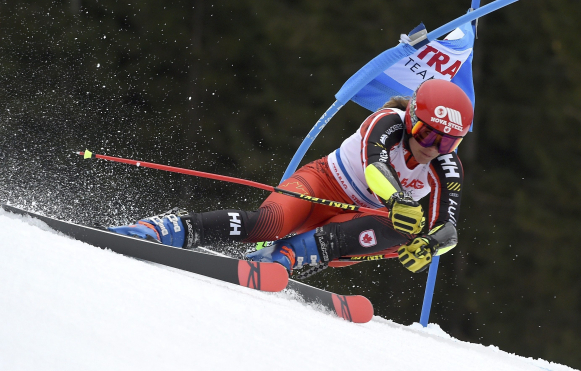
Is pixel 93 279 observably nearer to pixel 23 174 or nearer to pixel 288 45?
pixel 23 174

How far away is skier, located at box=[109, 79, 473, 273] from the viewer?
239 centimetres

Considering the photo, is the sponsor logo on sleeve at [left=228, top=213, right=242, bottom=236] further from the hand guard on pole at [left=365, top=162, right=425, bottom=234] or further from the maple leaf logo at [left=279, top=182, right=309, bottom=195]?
the hand guard on pole at [left=365, top=162, right=425, bottom=234]

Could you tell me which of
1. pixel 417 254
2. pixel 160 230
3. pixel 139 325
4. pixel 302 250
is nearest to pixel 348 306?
pixel 417 254

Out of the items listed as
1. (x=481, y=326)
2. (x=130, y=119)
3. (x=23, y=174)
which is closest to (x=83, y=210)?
(x=23, y=174)

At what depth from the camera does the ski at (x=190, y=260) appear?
215 cm

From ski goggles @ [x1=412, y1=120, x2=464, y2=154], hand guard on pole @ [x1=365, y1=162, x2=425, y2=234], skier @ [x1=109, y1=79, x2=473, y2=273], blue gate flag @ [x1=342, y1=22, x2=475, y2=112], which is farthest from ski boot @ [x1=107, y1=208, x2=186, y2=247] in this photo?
blue gate flag @ [x1=342, y1=22, x2=475, y2=112]

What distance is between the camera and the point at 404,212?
7.59 feet

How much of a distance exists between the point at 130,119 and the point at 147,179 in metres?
1.22

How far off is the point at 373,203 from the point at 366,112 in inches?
185

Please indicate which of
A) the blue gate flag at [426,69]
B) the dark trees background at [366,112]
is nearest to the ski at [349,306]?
the blue gate flag at [426,69]

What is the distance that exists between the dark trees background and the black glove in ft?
15.5

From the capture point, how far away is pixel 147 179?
20.6ft

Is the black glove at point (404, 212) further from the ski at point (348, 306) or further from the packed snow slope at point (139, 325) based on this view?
the packed snow slope at point (139, 325)

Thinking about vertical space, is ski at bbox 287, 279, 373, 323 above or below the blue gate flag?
below
